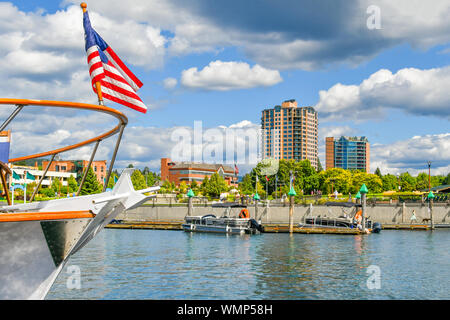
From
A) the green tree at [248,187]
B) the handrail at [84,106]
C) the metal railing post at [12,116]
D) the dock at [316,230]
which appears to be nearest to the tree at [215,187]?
the green tree at [248,187]

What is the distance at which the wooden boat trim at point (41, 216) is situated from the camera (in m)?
12.4

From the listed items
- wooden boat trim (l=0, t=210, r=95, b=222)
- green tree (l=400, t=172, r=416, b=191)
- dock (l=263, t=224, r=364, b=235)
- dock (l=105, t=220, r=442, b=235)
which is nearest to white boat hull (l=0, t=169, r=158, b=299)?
wooden boat trim (l=0, t=210, r=95, b=222)

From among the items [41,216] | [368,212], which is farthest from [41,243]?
[368,212]

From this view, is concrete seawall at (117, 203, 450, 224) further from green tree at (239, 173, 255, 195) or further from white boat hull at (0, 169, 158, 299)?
white boat hull at (0, 169, 158, 299)

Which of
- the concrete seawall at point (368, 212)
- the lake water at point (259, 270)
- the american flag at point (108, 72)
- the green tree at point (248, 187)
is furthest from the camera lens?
the green tree at point (248, 187)

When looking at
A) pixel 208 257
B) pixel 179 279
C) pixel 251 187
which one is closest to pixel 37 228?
pixel 179 279

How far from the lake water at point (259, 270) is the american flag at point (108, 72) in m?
13.0

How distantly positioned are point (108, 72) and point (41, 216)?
4.47 m

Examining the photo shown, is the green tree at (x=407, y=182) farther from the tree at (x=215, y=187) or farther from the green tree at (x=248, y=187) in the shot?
the tree at (x=215, y=187)

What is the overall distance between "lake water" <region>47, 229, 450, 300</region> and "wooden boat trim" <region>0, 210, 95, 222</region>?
11.2 m

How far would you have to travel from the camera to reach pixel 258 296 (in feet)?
78.7

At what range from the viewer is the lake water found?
2489 centimetres

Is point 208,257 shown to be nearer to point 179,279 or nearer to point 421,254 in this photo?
point 179,279
